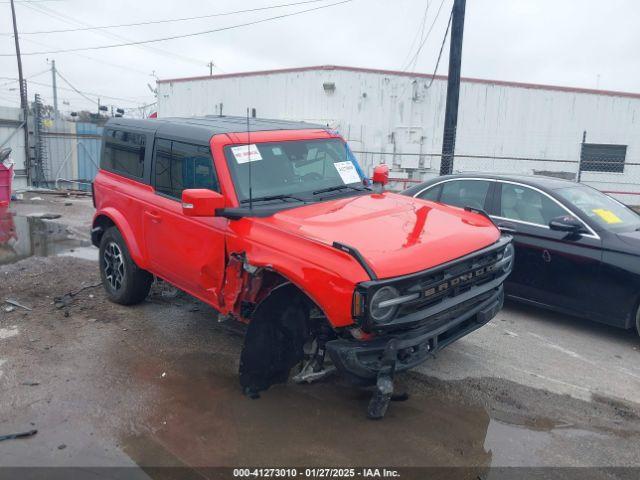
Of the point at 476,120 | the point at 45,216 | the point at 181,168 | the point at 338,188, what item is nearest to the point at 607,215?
the point at 338,188

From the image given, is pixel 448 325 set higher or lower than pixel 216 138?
lower

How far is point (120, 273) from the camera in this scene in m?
5.89

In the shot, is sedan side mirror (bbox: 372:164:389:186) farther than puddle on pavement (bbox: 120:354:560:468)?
Yes

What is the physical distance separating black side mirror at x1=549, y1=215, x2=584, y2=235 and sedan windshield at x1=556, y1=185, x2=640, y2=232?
20 cm

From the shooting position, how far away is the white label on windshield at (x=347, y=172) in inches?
199

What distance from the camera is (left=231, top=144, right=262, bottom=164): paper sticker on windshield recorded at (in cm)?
449

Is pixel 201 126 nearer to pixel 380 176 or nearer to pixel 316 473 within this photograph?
pixel 380 176

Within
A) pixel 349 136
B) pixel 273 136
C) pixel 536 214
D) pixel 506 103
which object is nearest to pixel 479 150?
pixel 506 103

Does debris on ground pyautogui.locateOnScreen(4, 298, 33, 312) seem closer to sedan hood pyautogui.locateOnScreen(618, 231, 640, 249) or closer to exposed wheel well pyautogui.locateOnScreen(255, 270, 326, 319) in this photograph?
exposed wheel well pyautogui.locateOnScreen(255, 270, 326, 319)

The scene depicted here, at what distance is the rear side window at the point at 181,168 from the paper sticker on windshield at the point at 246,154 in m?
0.22

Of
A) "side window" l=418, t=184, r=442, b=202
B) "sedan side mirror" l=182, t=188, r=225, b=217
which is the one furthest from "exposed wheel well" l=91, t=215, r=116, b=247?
"side window" l=418, t=184, r=442, b=202

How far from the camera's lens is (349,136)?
2056 centimetres

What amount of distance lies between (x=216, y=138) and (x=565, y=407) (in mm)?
3492

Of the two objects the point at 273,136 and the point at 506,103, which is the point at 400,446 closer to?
the point at 273,136
